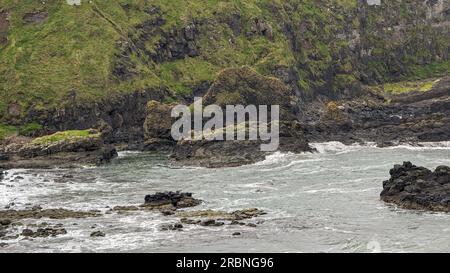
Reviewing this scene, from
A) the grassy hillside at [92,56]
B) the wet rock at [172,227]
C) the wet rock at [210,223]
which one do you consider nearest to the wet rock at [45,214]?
the wet rock at [172,227]

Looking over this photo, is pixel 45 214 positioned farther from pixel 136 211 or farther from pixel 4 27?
pixel 4 27

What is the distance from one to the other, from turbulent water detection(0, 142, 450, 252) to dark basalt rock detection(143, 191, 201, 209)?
219cm

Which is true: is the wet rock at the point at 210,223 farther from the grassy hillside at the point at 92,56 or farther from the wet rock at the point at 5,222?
the grassy hillside at the point at 92,56

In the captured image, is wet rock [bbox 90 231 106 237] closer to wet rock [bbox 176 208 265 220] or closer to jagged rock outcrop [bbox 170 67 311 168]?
wet rock [bbox 176 208 265 220]

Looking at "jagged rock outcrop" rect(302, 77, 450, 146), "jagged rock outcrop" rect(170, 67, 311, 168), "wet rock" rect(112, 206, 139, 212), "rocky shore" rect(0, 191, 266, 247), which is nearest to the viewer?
"rocky shore" rect(0, 191, 266, 247)

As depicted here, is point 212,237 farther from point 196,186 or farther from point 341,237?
point 196,186

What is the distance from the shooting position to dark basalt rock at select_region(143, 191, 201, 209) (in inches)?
3061

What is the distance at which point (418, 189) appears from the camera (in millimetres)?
73812

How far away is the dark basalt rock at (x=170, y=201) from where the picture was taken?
77.8 metres

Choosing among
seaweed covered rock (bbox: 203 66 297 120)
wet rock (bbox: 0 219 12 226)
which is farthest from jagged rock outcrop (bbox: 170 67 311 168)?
wet rock (bbox: 0 219 12 226)

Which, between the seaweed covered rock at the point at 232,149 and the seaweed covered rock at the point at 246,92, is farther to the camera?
the seaweed covered rock at the point at 246,92

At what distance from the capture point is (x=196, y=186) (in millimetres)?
93188

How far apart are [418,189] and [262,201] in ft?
56.8

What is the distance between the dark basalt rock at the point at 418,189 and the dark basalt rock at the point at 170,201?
21.5 m
